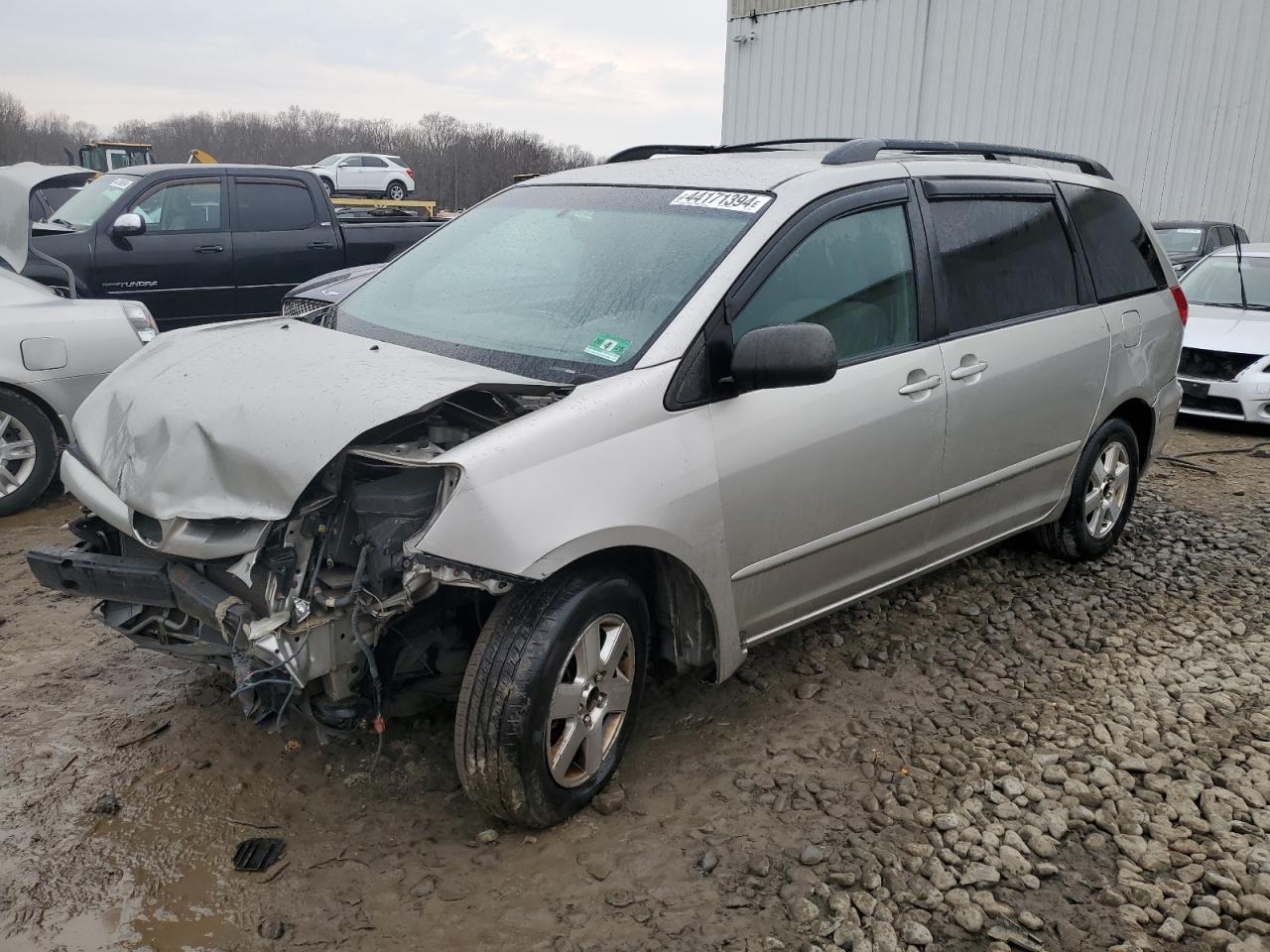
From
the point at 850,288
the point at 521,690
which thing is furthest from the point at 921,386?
the point at 521,690

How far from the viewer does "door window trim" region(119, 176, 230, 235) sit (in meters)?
8.40

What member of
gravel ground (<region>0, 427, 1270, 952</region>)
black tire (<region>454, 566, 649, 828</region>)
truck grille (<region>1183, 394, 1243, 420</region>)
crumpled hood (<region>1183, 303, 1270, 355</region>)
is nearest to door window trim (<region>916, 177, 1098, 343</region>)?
gravel ground (<region>0, 427, 1270, 952</region>)

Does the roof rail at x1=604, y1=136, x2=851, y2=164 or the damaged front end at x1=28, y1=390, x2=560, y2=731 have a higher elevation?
the roof rail at x1=604, y1=136, x2=851, y2=164

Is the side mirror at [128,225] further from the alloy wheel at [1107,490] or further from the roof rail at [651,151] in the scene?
the alloy wheel at [1107,490]

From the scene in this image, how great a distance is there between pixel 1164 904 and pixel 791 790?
101cm

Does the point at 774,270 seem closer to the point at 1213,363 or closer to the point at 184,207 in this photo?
the point at 1213,363

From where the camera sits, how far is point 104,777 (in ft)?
10.1

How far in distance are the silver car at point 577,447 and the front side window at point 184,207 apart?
5641 millimetres

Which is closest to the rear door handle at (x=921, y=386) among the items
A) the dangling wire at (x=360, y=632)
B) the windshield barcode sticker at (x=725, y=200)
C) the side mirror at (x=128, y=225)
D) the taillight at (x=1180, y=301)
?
the windshield barcode sticker at (x=725, y=200)

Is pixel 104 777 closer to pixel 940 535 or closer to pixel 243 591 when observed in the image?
pixel 243 591

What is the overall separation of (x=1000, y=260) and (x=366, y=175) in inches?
1142

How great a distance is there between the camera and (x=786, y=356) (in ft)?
9.12

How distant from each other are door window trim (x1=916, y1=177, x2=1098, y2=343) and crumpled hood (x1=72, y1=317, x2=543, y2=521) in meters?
1.68

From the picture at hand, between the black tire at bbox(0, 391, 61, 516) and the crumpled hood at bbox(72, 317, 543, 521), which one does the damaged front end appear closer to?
the crumpled hood at bbox(72, 317, 543, 521)
